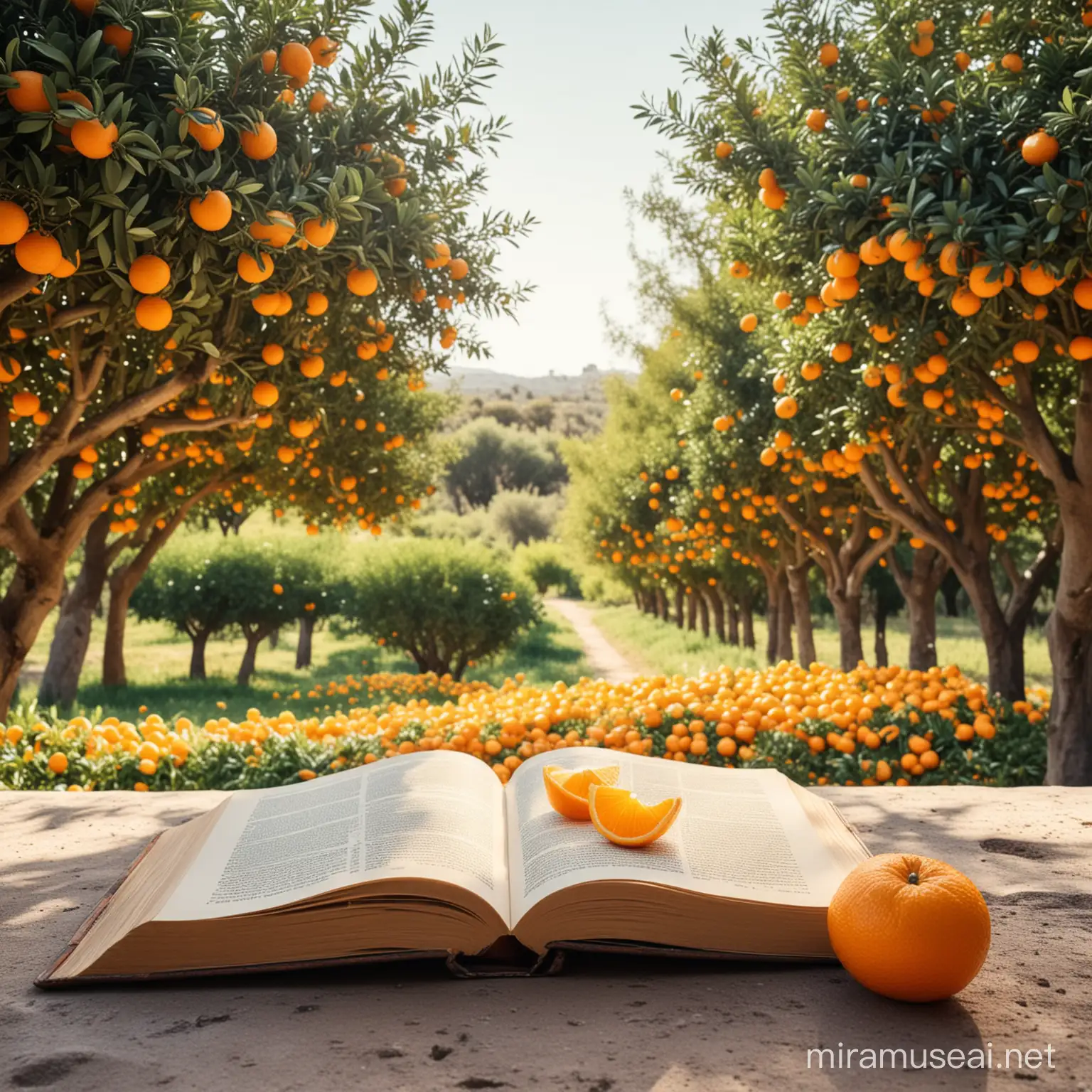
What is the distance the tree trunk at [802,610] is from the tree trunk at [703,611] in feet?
27.6

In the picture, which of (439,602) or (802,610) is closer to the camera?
(802,610)

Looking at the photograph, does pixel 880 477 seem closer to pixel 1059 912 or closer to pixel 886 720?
pixel 886 720

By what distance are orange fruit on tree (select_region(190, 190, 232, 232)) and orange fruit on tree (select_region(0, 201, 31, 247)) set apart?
0.44 m

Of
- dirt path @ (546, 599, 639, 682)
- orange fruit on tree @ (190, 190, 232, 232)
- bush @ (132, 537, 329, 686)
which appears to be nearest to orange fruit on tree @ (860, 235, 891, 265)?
orange fruit on tree @ (190, 190, 232, 232)

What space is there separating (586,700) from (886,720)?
6.66ft

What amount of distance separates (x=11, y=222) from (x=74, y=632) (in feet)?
30.6

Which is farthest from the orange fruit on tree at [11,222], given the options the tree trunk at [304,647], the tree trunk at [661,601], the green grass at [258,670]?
the tree trunk at [661,601]

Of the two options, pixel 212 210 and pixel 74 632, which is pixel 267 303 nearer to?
pixel 212 210

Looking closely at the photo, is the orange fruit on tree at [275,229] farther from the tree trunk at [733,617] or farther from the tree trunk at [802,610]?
the tree trunk at [733,617]

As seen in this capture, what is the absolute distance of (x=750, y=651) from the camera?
1788 centimetres

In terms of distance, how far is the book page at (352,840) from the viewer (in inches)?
61.6

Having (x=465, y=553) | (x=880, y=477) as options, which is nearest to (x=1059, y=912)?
(x=880, y=477)

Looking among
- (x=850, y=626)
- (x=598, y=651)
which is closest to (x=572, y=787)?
(x=850, y=626)

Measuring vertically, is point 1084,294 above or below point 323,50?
below
